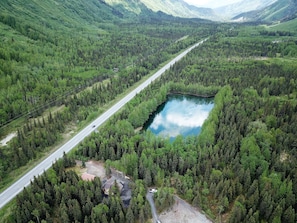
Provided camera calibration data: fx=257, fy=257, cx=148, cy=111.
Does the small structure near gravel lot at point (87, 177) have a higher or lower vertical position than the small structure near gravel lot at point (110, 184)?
lower

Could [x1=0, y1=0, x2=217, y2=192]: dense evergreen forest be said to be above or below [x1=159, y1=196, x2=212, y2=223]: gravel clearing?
above

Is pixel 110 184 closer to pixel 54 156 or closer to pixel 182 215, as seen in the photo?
pixel 182 215

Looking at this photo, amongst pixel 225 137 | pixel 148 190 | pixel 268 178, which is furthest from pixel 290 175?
pixel 148 190

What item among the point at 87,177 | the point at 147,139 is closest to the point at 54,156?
the point at 87,177

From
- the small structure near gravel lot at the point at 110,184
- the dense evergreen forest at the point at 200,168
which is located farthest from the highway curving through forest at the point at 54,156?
the small structure near gravel lot at the point at 110,184

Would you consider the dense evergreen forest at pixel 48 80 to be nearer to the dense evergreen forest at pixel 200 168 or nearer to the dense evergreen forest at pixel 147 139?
the dense evergreen forest at pixel 147 139

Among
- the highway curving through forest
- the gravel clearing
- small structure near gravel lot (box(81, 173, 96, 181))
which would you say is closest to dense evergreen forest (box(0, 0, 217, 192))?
the highway curving through forest

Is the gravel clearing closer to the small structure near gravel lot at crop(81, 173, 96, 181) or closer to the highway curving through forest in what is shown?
the small structure near gravel lot at crop(81, 173, 96, 181)

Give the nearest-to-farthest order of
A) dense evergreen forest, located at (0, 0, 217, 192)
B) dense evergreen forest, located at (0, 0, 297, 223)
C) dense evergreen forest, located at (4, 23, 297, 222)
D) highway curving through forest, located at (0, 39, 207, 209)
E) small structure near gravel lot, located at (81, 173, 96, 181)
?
dense evergreen forest, located at (4, 23, 297, 222) < dense evergreen forest, located at (0, 0, 297, 223) < highway curving through forest, located at (0, 39, 207, 209) < small structure near gravel lot, located at (81, 173, 96, 181) < dense evergreen forest, located at (0, 0, 217, 192)
